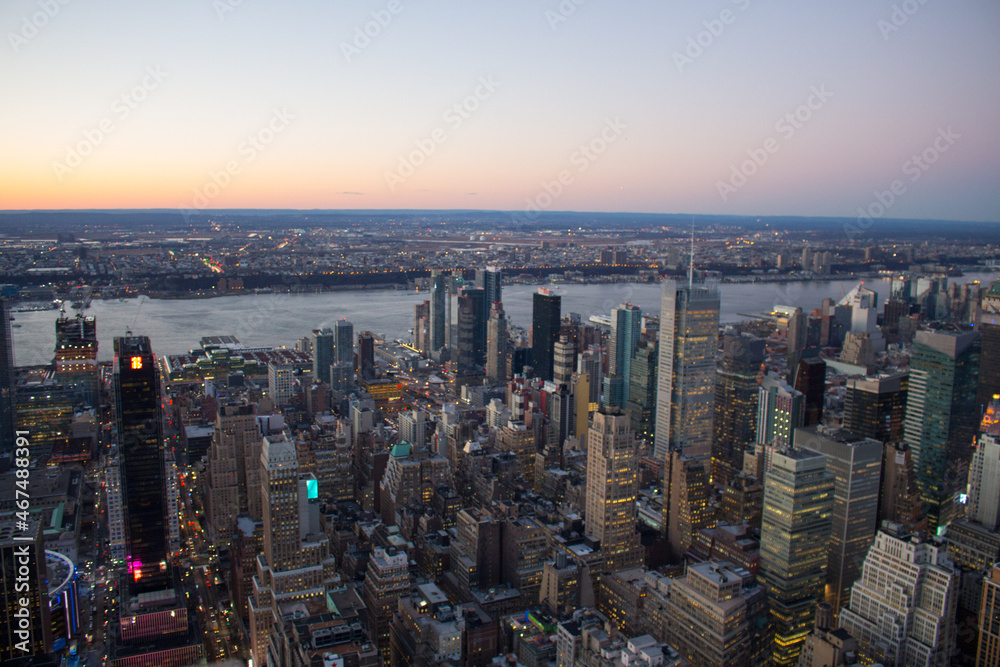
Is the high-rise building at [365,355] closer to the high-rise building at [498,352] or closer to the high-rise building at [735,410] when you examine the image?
the high-rise building at [498,352]

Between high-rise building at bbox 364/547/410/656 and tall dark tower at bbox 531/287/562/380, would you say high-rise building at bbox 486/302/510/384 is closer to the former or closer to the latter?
tall dark tower at bbox 531/287/562/380

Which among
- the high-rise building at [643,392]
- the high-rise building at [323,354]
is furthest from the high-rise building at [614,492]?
the high-rise building at [323,354]

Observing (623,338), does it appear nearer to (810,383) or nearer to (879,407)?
(810,383)

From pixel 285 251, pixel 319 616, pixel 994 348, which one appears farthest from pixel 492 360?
pixel 285 251

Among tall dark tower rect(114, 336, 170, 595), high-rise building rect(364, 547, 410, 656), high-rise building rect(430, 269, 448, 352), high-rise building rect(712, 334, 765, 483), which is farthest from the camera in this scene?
high-rise building rect(430, 269, 448, 352)

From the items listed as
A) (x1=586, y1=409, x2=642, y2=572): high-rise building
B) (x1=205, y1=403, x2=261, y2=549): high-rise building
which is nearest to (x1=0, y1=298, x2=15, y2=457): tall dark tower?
(x1=205, y1=403, x2=261, y2=549): high-rise building

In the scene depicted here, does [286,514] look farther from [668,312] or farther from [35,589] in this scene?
[668,312]

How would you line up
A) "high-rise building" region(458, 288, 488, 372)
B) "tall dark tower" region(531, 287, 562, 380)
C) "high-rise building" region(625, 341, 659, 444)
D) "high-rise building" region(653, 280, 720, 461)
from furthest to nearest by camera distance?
"high-rise building" region(458, 288, 488, 372)
"tall dark tower" region(531, 287, 562, 380)
"high-rise building" region(625, 341, 659, 444)
"high-rise building" region(653, 280, 720, 461)
